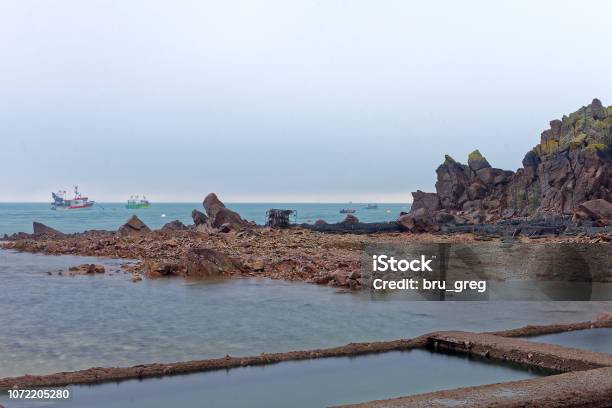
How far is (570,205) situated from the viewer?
70312mm

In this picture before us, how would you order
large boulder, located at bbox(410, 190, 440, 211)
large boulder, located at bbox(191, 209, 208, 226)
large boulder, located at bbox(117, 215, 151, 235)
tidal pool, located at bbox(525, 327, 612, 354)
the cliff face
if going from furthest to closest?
large boulder, located at bbox(410, 190, 440, 211)
the cliff face
large boulder, located at bbox(191, 209, 208, 226)
large boulder, located at bbox(117, 215, 151, 235)
tidal pool, located at bbox(525, 327, 612, 354)

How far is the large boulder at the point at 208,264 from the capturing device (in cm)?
3002

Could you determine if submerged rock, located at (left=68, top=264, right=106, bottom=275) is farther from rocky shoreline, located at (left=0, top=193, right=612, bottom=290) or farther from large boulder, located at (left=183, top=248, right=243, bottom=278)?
large boulder, located at (left=183, top=248, right=243, bottom=278)

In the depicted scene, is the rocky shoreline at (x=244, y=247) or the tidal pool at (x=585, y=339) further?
the rocky shoreline at (x=244, y=247)

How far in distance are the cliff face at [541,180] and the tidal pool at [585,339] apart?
126 ft

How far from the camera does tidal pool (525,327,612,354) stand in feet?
48.8

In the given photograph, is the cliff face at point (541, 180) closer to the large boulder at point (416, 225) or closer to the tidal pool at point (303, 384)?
the large boulder at point (416, 225)

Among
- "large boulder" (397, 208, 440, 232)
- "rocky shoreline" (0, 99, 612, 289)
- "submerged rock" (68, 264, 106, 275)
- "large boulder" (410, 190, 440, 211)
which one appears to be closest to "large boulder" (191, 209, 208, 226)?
"rocky shoreline" (0, 99, 612, 289)

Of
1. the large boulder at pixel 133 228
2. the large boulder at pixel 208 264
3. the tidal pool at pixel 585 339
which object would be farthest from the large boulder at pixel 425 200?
the tidal pool at pixel 585 339

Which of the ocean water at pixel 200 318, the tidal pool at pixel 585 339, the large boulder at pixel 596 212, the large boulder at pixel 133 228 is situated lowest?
the ocean water at pixel 200 318

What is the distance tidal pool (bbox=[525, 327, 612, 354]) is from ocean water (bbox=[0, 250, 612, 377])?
83.3 inches

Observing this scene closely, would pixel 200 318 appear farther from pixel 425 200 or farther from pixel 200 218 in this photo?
pixel 425 200

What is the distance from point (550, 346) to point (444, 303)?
9.05 meters

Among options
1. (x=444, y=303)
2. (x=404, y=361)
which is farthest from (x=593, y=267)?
(x=404, y=361)
